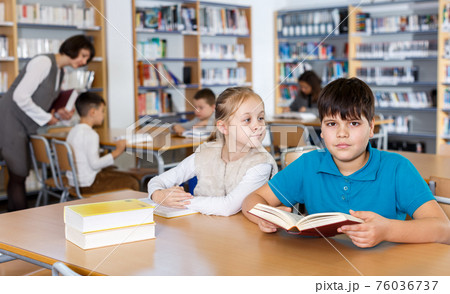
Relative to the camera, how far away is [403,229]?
47.2 inches

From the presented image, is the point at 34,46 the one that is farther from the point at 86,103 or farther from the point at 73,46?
the point at 86,103

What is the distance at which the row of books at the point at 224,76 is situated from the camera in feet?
20.9

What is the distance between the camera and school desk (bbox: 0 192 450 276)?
3.52 ft

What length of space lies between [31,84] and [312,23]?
422cm

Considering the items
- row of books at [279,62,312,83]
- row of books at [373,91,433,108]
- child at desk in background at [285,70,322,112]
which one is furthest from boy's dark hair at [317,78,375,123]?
row of books at [279,62,312,83]

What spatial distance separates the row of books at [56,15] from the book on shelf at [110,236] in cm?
389

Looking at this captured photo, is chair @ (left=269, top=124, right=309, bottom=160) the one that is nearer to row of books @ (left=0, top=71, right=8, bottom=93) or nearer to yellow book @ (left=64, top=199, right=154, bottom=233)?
row of books @ (left=0, top=71, right=8, bottom=93)

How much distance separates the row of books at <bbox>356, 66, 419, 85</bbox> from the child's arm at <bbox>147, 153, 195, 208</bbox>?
189 inches

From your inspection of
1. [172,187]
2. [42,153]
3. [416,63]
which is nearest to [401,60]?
[416,63]

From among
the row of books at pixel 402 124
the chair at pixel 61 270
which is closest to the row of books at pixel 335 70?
the row of books at pixel 402 124

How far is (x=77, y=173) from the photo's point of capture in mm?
3275

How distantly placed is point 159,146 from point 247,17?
3.68 metres

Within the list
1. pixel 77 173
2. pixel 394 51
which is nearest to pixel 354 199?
pixel 77 173

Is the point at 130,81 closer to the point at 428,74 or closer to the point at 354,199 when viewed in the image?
the point at 428,74
